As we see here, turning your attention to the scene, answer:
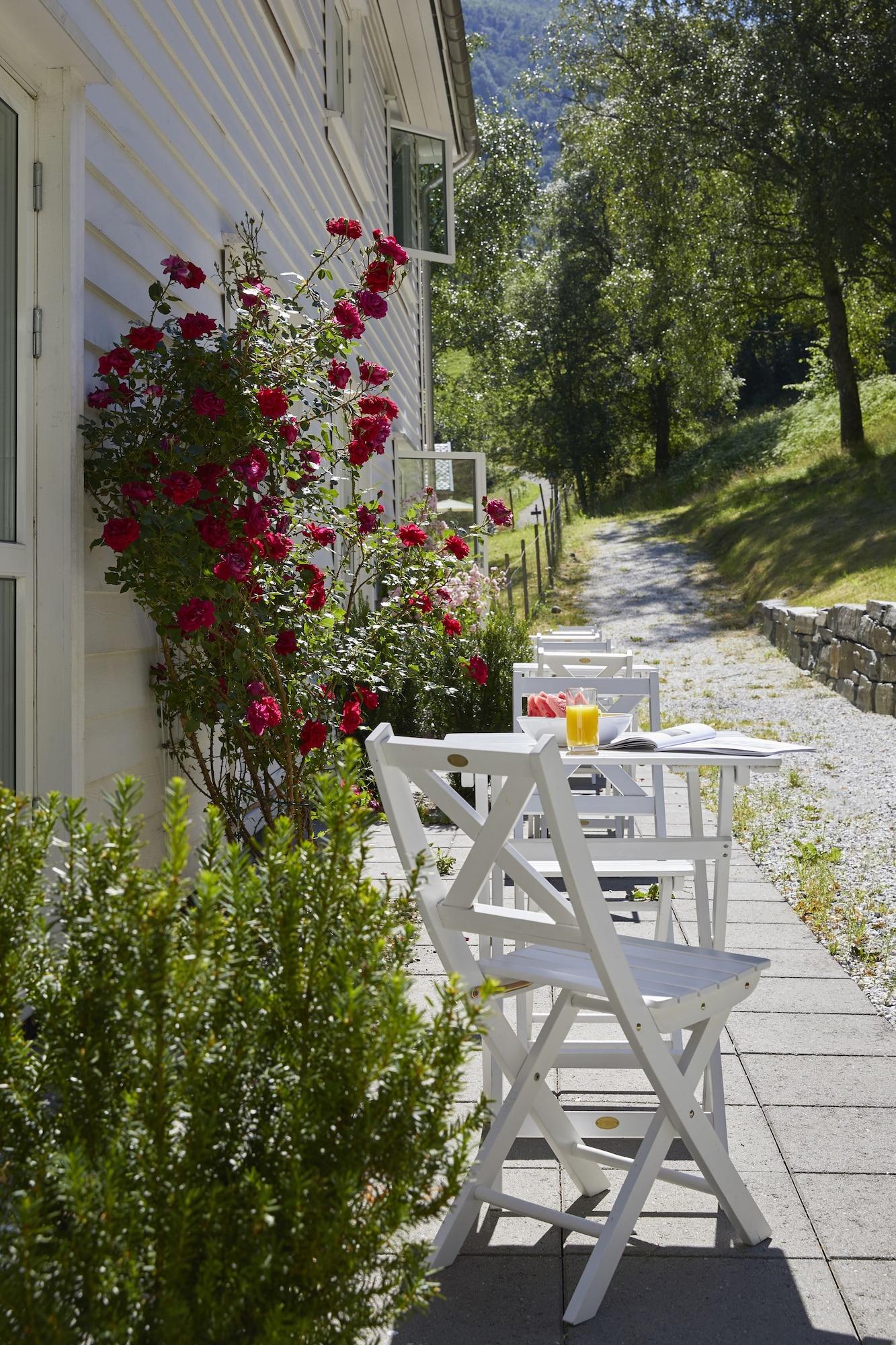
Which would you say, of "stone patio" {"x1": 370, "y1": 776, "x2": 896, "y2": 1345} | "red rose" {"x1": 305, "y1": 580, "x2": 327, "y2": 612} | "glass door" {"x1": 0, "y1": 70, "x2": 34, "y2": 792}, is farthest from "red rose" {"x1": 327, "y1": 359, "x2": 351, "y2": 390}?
"stone patio" {"x1": 370, "y1": 776, "x2": 896, "y2": 1345}

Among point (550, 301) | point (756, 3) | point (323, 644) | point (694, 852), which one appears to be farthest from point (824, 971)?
point (550, 301)

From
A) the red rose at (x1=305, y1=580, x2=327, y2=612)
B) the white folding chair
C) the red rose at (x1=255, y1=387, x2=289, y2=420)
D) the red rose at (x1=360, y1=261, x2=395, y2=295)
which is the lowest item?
the white folding chair

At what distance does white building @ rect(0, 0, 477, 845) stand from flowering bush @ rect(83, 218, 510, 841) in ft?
0.45

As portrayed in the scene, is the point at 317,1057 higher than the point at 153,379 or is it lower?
lower

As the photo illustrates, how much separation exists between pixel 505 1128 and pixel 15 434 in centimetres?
184

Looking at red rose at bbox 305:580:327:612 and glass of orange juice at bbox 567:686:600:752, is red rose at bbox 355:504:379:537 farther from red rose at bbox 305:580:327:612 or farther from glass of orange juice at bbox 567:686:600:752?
glass of orange juice at bbox 567:686:600:752

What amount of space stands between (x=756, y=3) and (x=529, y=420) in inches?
599

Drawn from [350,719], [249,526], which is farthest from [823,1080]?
[249,526]

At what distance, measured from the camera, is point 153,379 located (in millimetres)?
3248

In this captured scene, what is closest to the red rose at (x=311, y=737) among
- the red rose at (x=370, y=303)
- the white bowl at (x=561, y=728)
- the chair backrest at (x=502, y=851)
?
the white bowl at (x=561, y=728)

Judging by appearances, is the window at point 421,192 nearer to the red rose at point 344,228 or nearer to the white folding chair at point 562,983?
the red rose at point 344,228

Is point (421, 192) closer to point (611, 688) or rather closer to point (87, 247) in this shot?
point (611, 688)

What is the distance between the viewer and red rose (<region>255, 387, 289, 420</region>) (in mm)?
3359

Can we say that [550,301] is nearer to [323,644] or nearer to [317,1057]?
[323,644]
